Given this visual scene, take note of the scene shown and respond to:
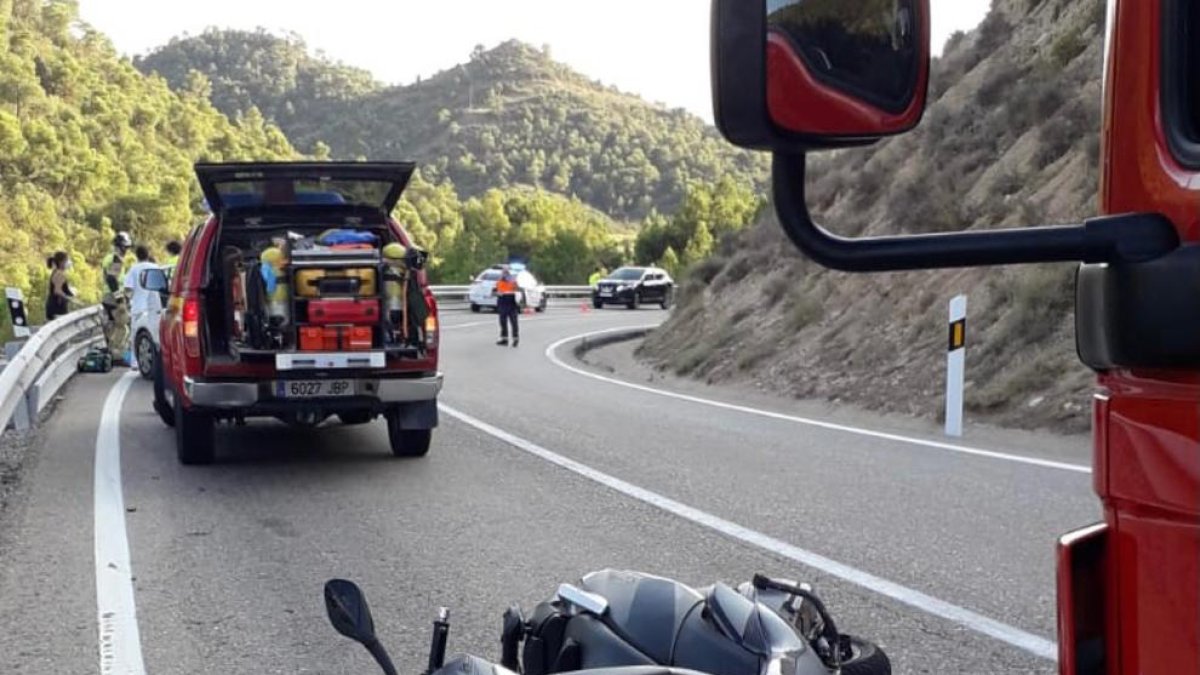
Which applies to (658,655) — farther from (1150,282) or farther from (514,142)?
(514,142)

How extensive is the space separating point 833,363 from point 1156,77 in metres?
17.0

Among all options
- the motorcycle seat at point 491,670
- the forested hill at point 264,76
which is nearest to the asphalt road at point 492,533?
the motorcycle seat at point 491,670

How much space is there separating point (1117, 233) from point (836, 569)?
17.2 ft

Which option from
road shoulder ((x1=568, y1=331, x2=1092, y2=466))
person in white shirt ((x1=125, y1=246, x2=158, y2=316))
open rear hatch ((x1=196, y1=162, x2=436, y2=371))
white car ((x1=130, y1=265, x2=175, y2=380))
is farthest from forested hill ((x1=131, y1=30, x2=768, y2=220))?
open rear hatch ((x1=196, y1=162, x2=436, y2=371))

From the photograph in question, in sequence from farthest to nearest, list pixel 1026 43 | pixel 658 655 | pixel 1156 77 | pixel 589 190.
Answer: pixel 589 190 → pixel 1026 43 → pixel 658 655 → pixel 1156 77

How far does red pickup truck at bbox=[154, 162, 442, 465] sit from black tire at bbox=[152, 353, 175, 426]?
6.82ft

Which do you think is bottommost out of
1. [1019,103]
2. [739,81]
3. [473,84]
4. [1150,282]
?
[1150,282]

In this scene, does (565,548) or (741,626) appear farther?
(565,548)

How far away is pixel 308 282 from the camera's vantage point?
34.4ft

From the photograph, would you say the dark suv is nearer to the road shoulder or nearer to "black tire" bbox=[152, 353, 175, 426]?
the road shoulder

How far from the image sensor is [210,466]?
10.6 metres

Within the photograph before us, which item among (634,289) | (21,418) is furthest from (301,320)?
(634,289)

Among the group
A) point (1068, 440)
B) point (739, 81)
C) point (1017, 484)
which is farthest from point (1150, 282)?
point (1068, 440)

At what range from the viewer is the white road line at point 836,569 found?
18.5 feet
